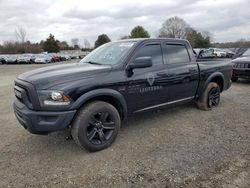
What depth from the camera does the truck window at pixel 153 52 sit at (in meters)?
4.70

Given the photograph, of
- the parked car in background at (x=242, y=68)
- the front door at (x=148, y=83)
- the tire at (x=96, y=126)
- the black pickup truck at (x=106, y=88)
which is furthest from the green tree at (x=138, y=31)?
the tire at (x=96, y=126)

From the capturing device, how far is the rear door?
509 cm

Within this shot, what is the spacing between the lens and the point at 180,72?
206 inches

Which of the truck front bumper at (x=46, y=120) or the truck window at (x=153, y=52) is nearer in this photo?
the truck front bumper at (x=46, y=120)

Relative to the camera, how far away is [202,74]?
585 cm

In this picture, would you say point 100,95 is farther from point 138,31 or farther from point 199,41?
point 138,31

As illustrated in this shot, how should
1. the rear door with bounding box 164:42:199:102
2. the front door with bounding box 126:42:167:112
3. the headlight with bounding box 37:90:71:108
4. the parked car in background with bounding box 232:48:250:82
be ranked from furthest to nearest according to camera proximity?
the parked car in background with bounding box 232:48:250:82 < the rear door with bounding box 164:42:199:102 < the front door with bounding box 126:42:167:112 < the headlight with bounding box 37:90:71:108

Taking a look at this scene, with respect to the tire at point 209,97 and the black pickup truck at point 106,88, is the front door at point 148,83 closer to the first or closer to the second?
the black pickup truck at point 106,88

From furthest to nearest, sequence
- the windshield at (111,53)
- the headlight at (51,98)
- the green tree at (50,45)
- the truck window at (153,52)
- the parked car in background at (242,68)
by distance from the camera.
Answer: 1. the green tree at (50,45)
2. the parked car in background at (242,68)
3. the truck window at (153,52)
4. the windshield at (111,53)
5. the headlight at (51,98)

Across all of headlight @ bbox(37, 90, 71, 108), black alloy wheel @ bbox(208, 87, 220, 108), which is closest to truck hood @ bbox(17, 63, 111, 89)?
headlight @ bbox(37, 90, 71, 108)

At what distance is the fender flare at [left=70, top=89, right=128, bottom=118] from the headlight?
203 mm

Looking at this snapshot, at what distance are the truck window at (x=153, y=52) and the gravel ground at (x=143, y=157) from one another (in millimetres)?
1376

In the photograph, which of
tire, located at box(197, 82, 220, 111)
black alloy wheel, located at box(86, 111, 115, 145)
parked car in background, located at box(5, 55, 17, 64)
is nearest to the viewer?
black alloy wheel, located at box(86, 111, 115, 145)

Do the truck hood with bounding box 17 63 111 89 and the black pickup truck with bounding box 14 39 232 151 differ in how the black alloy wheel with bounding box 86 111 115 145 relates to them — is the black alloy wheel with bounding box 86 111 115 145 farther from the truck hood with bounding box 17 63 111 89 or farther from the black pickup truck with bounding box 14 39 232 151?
the truck hood with bounding box 17 63 111 89
